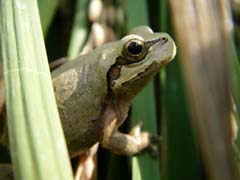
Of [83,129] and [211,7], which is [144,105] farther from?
[211,7]

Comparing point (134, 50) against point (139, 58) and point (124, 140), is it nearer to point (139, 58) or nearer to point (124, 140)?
point (139, 58)

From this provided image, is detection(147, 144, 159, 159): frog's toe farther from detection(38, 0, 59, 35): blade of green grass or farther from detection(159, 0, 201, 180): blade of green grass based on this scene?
detection(38, 0, 59, 35): blade of green grass

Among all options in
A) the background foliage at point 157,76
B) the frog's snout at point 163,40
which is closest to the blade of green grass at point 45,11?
the background foliage at point 157,76

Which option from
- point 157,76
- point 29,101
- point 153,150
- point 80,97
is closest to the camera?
point 29,101

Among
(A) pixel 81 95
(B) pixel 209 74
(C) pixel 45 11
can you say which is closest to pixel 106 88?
(A) pixel 81 95

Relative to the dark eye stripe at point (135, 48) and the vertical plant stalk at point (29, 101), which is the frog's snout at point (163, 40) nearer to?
the dark eye stripe at point (135, 48)

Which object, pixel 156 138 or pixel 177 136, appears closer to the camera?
pixel 177 136

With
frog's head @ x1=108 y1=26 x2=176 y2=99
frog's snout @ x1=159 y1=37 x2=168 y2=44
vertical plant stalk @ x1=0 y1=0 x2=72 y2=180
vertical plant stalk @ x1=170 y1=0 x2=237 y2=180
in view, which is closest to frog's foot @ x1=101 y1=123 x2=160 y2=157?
frog's head @ x1=108 y1=26 x2=176 y2=99
